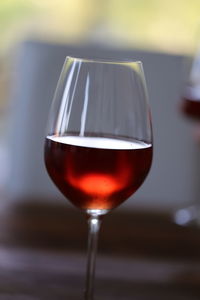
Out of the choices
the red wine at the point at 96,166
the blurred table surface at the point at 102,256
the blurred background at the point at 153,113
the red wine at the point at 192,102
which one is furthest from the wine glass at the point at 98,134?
the blurred background at the point at 153,113

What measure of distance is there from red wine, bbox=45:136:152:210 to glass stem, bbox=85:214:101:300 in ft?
0.05

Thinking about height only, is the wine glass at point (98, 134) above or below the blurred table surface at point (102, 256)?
above

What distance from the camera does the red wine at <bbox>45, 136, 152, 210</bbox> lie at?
0.60 m

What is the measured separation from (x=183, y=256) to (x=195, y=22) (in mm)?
2455

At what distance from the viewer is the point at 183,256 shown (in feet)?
5.53

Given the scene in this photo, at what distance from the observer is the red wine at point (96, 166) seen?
596 millimetres

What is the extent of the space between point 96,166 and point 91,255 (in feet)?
0.26

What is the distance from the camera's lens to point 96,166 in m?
0.60

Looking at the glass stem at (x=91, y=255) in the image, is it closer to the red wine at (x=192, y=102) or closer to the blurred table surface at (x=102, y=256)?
the blurred table surface at (x=102, y=256)

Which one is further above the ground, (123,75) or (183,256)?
(123,75)

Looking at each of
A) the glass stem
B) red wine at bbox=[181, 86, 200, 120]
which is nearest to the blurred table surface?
the glass stem

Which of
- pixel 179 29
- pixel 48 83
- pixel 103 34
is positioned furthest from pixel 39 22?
pixel 48 83

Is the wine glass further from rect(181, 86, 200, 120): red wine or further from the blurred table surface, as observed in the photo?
rect(181, 86, 200, 120): red wine

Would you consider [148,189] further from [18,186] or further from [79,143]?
[79,143]
